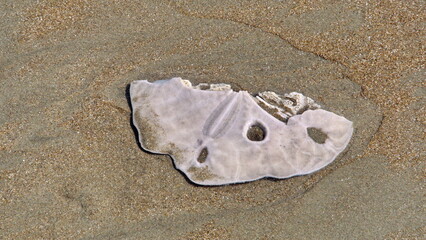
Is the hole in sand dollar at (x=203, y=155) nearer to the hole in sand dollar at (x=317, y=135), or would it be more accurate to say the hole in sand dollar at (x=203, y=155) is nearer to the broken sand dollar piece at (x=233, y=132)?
the broken sand dollar piece at (x=233, y=132)

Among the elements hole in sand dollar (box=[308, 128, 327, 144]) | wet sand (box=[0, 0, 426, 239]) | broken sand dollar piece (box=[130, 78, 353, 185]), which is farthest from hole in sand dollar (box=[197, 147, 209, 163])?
hole in sand dollar (box=[308, 128, 327, 144])

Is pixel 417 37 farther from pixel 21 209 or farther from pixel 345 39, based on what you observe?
pixel 21 209

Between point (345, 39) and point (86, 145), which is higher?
point (345, 39)

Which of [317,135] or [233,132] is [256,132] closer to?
[233,132]

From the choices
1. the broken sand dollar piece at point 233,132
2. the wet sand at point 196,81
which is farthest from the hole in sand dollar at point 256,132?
the wet sand at point 196,81

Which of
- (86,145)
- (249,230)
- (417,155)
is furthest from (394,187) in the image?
(86,145)

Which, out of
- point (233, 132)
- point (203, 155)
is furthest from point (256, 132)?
point (203, 155)
